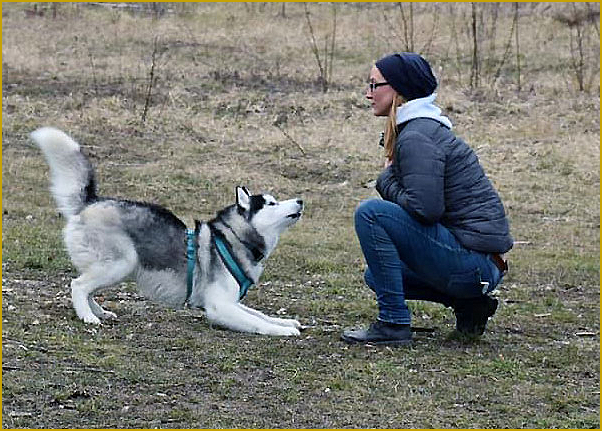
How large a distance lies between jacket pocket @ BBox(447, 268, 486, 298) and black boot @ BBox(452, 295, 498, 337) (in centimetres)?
10

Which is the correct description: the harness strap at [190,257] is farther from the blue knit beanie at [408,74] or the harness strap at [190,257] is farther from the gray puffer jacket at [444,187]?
the blue knit beanie at [408,74]

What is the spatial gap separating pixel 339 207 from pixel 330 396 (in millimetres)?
6007

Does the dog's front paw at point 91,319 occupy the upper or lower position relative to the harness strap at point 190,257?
lower

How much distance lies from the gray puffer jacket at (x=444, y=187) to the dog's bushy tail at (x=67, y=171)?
1.67 meters

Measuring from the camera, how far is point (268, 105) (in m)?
14.5

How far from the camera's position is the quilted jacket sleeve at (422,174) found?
16.9 ft

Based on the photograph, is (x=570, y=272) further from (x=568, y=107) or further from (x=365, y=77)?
(x=365, y=77)

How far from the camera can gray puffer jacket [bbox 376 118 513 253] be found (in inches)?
204

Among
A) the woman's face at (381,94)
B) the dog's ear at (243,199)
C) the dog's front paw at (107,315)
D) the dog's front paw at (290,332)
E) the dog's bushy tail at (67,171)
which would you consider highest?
the woman's face at (381,94)

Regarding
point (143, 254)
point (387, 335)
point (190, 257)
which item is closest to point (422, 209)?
point (387, 335)

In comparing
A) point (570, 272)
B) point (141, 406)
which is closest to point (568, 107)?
point (570, 272)

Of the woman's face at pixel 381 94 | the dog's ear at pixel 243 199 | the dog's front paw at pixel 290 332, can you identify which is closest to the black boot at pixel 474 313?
the dog's front paw at pixel 290 332

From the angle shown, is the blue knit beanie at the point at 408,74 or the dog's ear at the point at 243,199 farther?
the dog's ear at the point at 243,199

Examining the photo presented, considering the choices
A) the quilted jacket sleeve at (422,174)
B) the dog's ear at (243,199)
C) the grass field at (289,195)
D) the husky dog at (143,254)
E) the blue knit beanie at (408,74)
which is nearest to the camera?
the grass field at (289,195)
